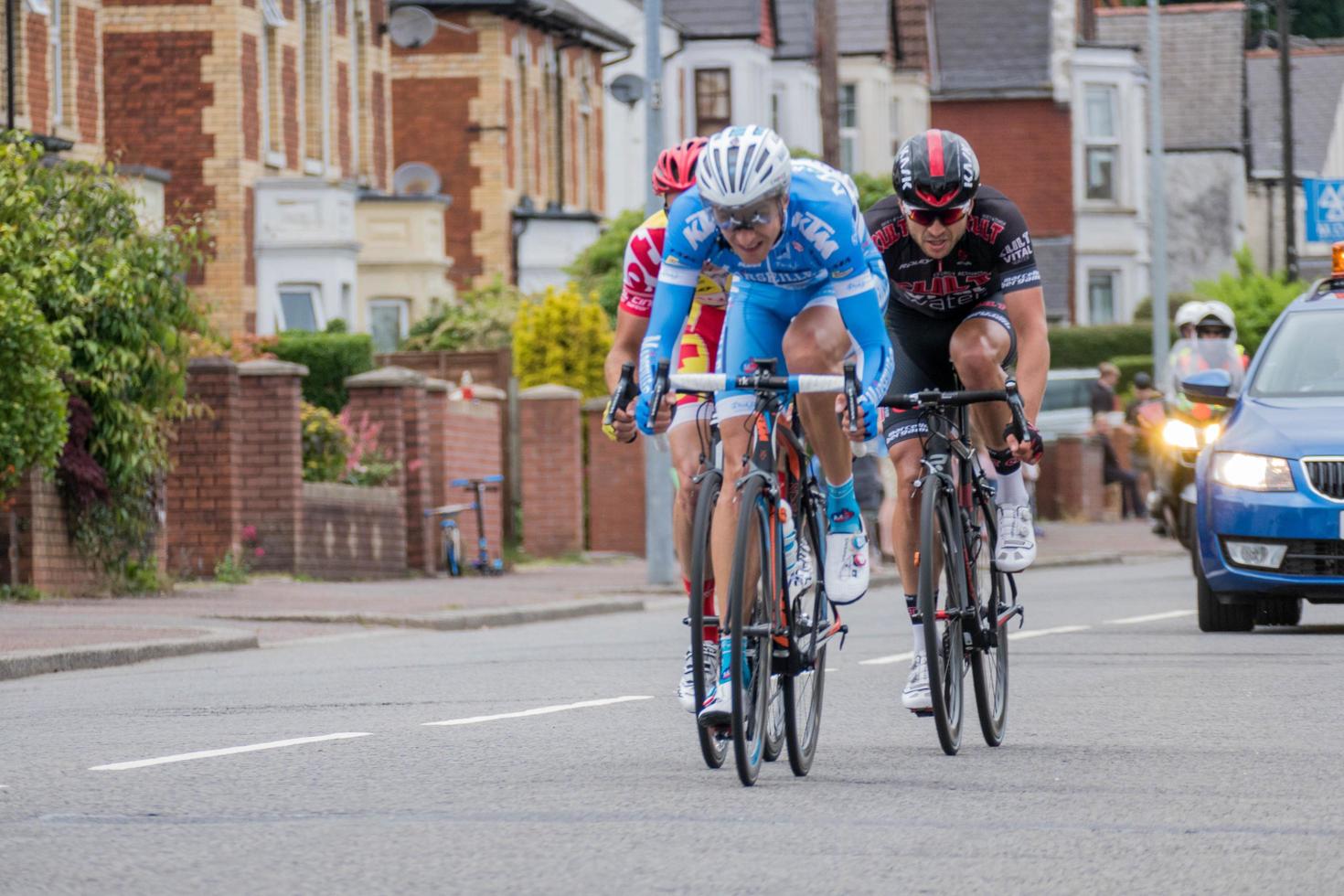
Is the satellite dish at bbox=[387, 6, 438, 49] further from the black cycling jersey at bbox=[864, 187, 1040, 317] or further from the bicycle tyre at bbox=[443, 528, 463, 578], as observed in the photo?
the black cycling jersey at bbox=[864, 187, 1040, 317]

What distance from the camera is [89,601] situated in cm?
1922

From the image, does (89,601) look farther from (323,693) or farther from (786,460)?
(786,460)

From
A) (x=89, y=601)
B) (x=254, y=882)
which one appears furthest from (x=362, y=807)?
(x=89, y=601)

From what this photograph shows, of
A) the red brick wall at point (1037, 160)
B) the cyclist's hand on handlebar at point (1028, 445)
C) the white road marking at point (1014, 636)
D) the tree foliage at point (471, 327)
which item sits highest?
the red brick wall at point (1037, 160)

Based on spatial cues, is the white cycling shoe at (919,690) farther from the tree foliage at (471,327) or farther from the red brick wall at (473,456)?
the tree foliage at (471,327)

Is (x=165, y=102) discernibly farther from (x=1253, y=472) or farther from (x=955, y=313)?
(x=955, y=313)

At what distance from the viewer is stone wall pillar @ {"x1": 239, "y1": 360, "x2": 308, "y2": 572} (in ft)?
74.8

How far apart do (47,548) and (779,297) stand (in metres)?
12.0

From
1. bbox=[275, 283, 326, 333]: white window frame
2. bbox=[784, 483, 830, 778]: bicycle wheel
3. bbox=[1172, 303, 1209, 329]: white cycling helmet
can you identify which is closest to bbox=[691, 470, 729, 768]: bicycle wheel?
bbox=[784, 483, 830, 778]: bicycle wheel

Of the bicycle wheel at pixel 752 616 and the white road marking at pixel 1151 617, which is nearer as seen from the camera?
the bicycle wheel at pixel 752 616

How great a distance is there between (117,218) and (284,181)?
61.4 feet

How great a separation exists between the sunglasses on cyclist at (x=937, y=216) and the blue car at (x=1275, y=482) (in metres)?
5.06

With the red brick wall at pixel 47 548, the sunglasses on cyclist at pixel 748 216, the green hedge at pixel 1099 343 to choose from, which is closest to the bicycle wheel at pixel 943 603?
the sunglasses on cyclist at pixel 748 216

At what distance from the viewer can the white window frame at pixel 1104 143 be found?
205 feet
